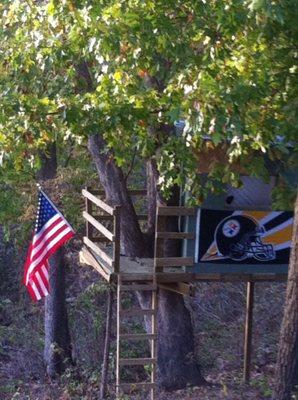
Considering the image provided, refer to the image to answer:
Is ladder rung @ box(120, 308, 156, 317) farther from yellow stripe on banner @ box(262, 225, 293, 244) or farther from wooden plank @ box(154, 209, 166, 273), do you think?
yellow stripe on banner @ box(262, 225, 293, 244)

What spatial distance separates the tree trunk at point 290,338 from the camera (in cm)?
864

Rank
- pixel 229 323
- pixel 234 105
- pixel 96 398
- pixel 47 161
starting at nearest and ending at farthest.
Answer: pixel 234 105 < pixel 96 398 < pixel 47 161 < pixel 229 323

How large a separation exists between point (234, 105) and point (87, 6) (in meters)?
2.19

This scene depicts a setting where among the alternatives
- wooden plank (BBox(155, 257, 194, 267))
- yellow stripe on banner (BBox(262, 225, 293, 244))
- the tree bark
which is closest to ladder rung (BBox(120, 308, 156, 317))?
wooden plank (BBox(155, 257, 194, 267))

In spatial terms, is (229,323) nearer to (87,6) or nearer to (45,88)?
(45,88)

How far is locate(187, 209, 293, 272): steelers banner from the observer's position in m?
11.9

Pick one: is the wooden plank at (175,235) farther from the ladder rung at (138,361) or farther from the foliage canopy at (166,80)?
the ladder rung at (138,361)

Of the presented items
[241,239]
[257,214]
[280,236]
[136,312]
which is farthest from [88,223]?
[280,236]

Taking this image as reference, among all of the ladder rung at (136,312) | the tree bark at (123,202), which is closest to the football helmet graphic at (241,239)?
the ladder rung at (136,312)

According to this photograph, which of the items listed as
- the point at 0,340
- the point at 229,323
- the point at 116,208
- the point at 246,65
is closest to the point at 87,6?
the point at 246,65

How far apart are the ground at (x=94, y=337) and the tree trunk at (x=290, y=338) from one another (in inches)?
189

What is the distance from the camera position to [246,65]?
355 inches

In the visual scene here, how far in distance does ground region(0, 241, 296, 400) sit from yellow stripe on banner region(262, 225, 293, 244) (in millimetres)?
2468

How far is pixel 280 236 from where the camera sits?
40.6ft
